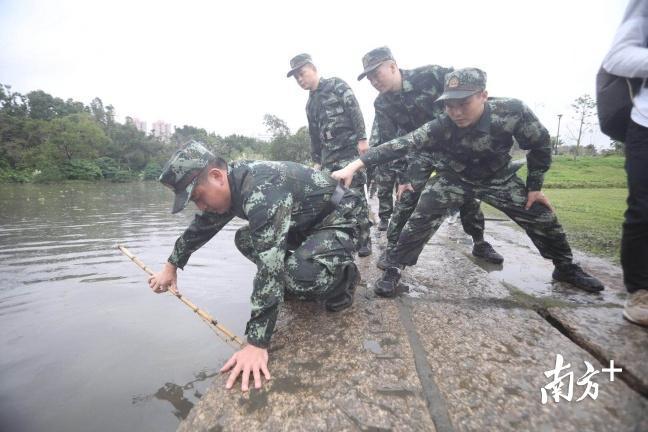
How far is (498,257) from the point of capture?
3100 mm

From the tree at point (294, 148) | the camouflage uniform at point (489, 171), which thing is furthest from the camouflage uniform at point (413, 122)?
the tree at point (294, 148)

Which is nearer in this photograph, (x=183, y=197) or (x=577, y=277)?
(x=183, y=197)

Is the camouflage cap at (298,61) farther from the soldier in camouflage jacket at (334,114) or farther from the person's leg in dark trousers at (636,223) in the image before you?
the person's leg in dark trousers at (636,223)

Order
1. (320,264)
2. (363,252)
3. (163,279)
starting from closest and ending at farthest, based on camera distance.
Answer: (320,264), (163,279), (363,252)

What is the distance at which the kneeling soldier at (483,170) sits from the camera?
2.38 m

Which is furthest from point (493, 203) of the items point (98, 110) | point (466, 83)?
point (98, 110)

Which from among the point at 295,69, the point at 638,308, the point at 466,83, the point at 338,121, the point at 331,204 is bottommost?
the point at 638,308

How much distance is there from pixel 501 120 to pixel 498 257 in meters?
1.31

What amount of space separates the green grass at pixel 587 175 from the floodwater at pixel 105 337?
46.8 ft

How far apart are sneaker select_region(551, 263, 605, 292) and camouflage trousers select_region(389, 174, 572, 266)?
0.06 m

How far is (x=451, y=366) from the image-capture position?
1.48 m

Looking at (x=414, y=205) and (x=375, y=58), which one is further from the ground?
(x=375, y=58)

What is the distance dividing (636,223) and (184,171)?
2.36m

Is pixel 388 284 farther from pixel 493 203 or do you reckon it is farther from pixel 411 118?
pixel 411 118
